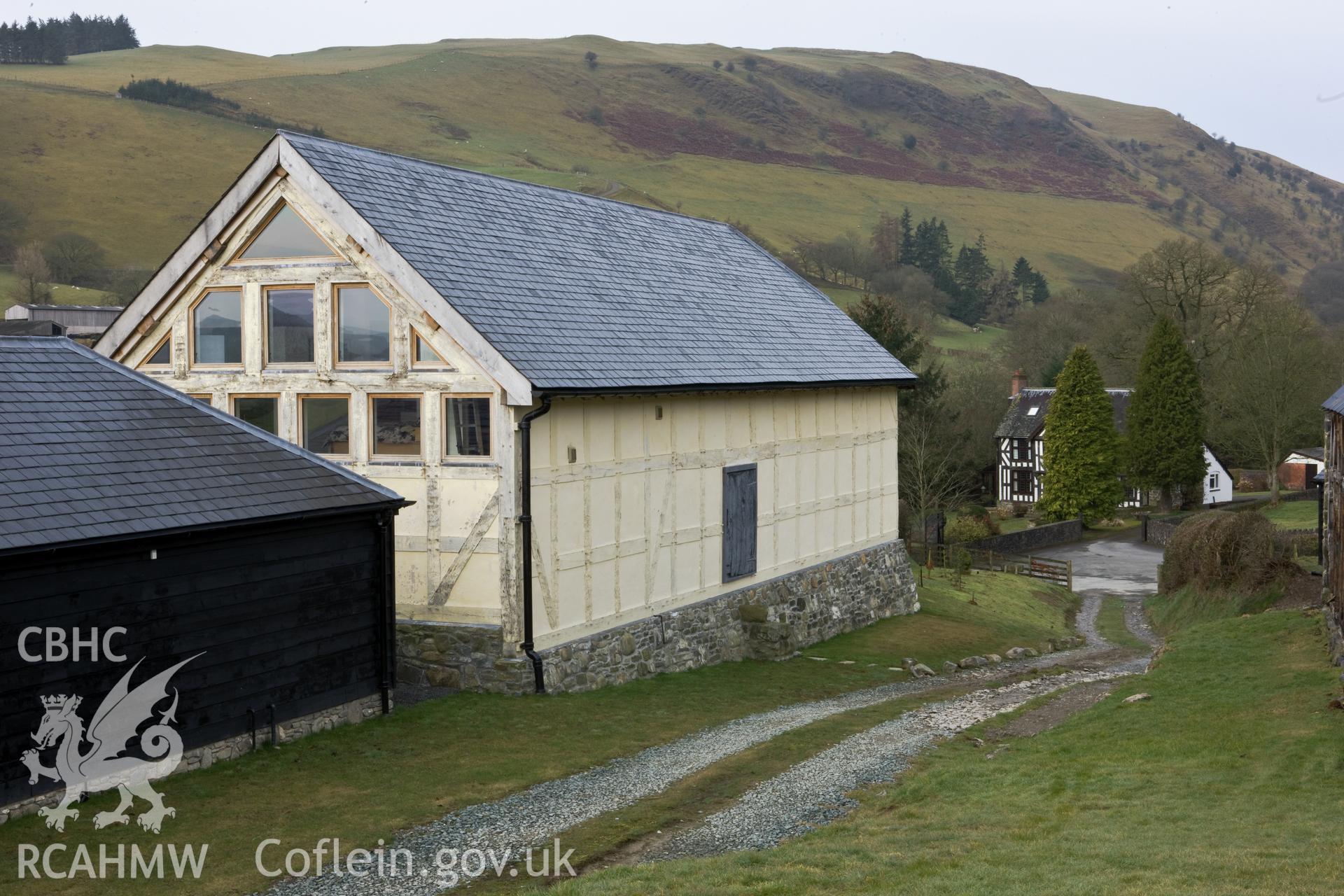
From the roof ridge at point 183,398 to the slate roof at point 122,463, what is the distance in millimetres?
19


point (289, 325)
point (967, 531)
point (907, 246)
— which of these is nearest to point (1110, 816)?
point (289, 325)

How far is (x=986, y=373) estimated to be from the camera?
78.6 m

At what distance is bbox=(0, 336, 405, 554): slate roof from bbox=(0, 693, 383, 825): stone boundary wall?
2.61 m

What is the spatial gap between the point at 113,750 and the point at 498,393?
24.4ft

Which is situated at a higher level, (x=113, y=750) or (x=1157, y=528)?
(x=113, y=750)

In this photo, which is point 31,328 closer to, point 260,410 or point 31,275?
point 260,410

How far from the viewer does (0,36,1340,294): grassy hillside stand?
107 m

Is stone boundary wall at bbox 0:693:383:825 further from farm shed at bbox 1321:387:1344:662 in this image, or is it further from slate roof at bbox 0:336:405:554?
farm shed at bbox 1321:387:1344:662

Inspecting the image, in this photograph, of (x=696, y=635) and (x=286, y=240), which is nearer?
(x=286, y=240)

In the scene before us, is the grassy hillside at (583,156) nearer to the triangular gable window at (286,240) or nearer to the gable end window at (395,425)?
the triangular gable window at (286,240)

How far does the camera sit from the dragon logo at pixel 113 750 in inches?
484

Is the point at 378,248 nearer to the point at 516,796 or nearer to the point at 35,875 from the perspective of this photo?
the point at 516,796

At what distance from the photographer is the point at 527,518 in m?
18.4

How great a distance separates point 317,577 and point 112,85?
452 ft
